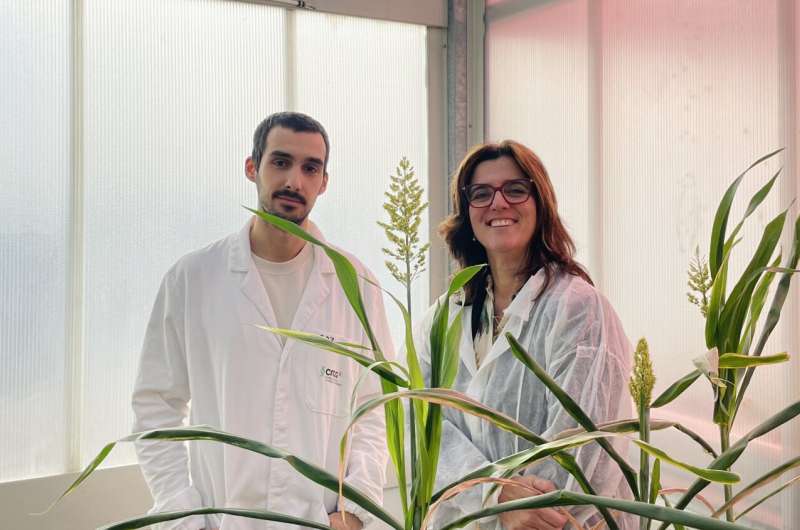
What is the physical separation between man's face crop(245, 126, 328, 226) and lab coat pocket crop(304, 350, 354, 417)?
0.35 metres

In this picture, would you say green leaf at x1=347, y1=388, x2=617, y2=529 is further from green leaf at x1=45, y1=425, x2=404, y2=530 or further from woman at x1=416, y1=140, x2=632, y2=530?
woman at x1=416, y1=140, x2=632, y2=530

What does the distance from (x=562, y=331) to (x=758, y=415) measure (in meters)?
0.99

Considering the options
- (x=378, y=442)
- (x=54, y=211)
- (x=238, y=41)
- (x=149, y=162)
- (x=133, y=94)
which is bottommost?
(x=378, y=442)

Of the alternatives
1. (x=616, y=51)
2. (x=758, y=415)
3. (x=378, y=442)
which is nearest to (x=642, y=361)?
(x=378, y=442)

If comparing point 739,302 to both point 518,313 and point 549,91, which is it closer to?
point 518,313

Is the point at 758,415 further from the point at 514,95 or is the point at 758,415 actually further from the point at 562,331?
the point at 514,95

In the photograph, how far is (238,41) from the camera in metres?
3.28

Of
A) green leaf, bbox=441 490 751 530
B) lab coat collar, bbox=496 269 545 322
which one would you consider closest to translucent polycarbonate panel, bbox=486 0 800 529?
lab coat collar, bbox=496 269 545 322

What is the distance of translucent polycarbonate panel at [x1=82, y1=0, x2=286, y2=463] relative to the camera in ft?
9.95

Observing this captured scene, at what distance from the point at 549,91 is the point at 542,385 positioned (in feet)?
6.01

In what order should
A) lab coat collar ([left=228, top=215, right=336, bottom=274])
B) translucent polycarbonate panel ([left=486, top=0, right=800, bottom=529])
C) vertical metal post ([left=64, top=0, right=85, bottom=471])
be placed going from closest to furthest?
lab coat collar ([left=228, top=215, right=336, bottom=274]) → translucent polycarbonate panel ([left=486, top=0, right=800, bottom=529]) → vertical metal post ([left=64, top=0, right=85, bottom=471])

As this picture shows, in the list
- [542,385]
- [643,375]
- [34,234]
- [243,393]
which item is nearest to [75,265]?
[34,234]

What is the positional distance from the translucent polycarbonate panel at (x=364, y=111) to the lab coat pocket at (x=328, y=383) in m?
1.45

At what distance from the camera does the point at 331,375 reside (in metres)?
2.05
